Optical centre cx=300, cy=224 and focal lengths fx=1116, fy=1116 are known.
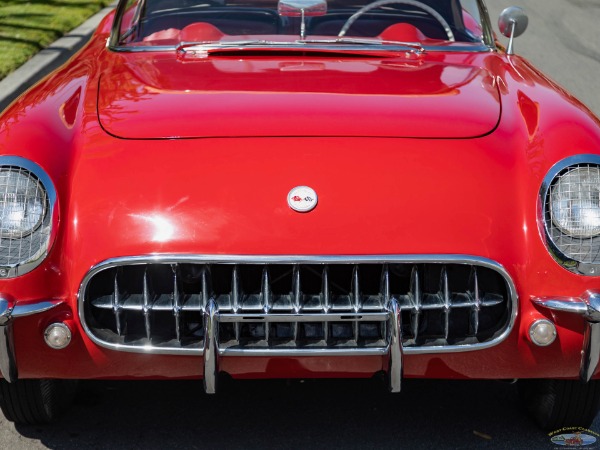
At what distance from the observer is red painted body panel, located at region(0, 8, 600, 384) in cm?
320

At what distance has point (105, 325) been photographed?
10.7 ft

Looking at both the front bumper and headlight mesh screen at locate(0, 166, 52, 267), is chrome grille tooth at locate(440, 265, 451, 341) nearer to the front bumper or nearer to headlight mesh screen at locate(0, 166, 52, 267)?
the front bumper

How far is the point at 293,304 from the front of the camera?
316cm

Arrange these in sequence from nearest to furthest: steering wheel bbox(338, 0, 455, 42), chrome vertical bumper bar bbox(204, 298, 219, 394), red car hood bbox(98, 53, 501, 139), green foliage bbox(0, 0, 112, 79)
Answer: chrome vertical bumper bar bbox(204, 298, 219, 394) < red car hood bbox(98, 53, 501, 139) < steering wheel bbox(338, 0, 455, 42) < green foliage bbox(0, 0, 112, 79)

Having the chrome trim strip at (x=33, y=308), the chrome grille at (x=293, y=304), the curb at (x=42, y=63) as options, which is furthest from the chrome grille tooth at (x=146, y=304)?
the curb at (x=42, y=63)

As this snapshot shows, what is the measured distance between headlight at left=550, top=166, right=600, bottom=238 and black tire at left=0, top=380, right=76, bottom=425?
5.53 feet

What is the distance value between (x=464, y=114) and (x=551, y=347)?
0.82 m

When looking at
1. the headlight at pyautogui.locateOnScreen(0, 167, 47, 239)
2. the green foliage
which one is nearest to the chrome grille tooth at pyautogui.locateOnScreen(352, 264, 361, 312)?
the headlight at pyautogui.locateOnScreen(0, 167, 47, 239)

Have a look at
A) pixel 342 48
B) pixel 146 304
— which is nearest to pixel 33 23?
pixel 342 48

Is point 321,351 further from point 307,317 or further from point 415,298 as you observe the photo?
point 415,298

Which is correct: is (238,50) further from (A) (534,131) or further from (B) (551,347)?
(B) (551,347)

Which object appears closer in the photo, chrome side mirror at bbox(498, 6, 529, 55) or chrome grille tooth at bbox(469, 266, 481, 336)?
chrome grille tooth at bbox(469, 266, 481, 336)

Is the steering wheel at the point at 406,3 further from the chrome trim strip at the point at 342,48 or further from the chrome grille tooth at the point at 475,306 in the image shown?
the chrome grille tooth at the point at 475,306

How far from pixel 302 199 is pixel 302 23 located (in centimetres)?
144
